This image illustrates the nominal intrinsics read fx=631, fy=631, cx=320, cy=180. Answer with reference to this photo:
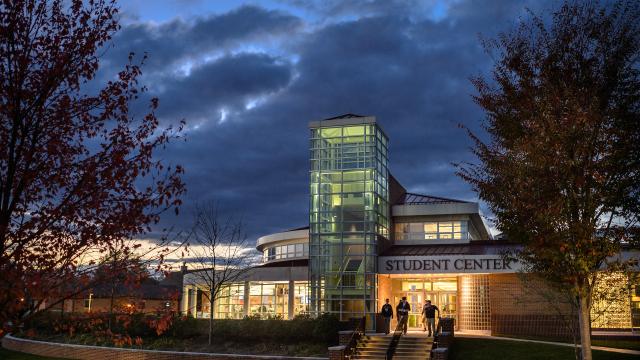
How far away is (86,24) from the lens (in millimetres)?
9250

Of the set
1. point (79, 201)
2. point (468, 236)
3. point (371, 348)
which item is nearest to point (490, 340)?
point (371, 348)

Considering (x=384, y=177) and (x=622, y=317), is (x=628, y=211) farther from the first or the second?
(x=384, y=177)

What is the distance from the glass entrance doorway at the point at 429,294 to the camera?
36.6 m

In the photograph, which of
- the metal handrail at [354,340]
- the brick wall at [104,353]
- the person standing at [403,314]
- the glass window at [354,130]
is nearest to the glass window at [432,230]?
the glass window at [354,130]

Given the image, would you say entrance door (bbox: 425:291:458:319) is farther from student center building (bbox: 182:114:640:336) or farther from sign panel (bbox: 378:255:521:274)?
sign panel (bbox: 378:255:521:274)

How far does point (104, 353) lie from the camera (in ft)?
91.9

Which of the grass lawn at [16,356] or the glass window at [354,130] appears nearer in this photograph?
the grass lawn at [16,356]

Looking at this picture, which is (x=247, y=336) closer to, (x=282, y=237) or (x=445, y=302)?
(x=445, y=302)

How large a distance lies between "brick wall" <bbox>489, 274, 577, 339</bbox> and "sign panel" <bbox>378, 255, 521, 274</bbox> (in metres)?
1.12

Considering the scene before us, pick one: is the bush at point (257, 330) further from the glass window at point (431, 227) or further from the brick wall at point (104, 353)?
the glass window at point (431, 227)

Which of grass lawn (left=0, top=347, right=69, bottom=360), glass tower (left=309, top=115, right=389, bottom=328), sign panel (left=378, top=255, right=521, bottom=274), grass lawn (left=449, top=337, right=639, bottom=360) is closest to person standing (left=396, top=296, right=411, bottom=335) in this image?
grass lawn (left=449, top=337, right=639, bottom=360)

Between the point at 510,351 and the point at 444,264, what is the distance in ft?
32.6

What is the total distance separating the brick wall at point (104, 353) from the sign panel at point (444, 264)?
1145cm

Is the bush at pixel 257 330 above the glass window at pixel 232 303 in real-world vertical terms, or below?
below
